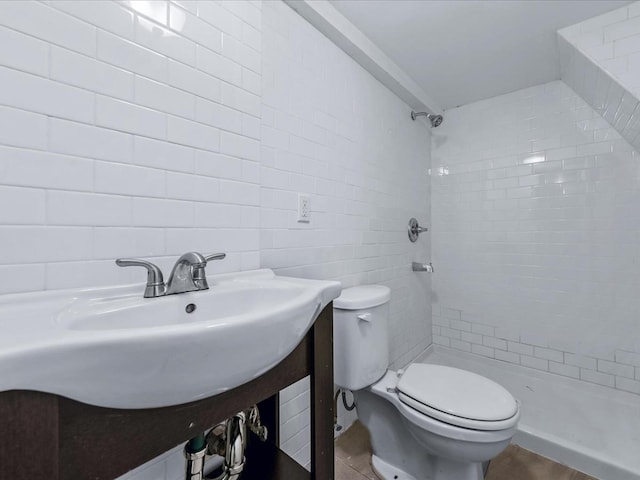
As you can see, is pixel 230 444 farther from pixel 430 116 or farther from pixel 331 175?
pixel 430 116

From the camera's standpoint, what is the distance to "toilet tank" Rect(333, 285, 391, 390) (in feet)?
3.86

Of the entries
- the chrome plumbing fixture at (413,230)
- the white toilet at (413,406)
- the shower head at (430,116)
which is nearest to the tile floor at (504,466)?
the white toilet at (413,406)

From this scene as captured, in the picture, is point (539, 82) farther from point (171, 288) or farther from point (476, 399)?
point (171, 288)

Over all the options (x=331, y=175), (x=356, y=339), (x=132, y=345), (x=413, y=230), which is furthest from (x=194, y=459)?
(x=413, y=230)

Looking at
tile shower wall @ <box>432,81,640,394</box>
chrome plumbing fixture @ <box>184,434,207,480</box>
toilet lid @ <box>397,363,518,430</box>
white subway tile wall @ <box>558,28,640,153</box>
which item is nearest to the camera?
chrome plumbing fixture @ <box>184,434,207,480</box>

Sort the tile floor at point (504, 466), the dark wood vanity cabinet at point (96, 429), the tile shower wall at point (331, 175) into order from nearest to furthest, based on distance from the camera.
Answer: the dark wood vanity cabinet at point (96, 429) → the tile shower wall at point (331, 175) → the tile floor at point (504, 466)

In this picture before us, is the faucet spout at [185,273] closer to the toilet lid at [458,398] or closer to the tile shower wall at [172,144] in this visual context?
the tile shower wall at [172,144]

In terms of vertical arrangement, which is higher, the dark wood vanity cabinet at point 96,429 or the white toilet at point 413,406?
the dark wood vanity cabinet at point 96,429

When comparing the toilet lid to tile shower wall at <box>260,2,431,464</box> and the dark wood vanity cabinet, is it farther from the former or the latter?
the dark wood vanity cabinet

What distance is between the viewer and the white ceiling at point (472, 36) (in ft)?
4.28

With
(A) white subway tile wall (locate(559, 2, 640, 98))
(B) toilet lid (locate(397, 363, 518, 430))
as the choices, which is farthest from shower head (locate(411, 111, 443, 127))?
(B) toilet lid (locate(397, 363, 518, 430))

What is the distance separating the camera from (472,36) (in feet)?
4.90

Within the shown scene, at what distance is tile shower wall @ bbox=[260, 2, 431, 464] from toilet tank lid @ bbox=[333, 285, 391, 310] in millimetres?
160

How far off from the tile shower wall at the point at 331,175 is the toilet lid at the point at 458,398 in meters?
0.46
